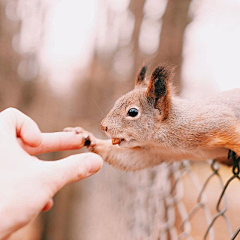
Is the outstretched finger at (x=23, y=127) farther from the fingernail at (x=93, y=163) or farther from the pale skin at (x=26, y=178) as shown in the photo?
the fingernail at (x=93, y=163)

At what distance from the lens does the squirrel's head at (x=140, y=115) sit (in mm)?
843

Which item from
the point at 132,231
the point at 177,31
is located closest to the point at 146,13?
the point at 177,31

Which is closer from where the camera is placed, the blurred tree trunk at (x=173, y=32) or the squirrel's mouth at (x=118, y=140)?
the squirrel's mouth at (x=118, y=140)

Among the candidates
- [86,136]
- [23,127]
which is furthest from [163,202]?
[23,127]

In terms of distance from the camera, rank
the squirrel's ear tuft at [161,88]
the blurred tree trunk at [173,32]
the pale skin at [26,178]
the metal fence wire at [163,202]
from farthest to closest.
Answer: the blurred tree trunk at [173,32] < the metal fence wire at [163,202] < the squirrel's ear tuft at [161,88] < the pale skin at [26,178]

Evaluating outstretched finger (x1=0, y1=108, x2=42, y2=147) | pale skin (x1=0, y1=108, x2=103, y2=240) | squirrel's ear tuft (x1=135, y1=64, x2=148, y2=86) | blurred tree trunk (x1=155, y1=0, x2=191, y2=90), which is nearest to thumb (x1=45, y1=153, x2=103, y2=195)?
pale skin (x1=0, y1=108, x2=103, y2=240)

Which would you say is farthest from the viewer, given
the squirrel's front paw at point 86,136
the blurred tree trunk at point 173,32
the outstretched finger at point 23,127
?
the blurred tree trunk at point 173,32

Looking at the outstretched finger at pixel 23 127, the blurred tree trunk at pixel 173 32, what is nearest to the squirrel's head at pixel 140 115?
the outstretched finger at pixel 23 127

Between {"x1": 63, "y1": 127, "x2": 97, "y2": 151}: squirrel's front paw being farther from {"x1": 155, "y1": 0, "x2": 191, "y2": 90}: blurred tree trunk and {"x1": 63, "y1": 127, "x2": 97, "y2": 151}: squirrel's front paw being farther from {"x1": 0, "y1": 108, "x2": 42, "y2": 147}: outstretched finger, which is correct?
{"x1": 155, "y1": 0, "x2": 191, "y2": 90}: blurred tree trunk

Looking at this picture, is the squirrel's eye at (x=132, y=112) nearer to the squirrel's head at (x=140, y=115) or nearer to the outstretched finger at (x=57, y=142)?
the squirrel's head at (x=140, y=115)

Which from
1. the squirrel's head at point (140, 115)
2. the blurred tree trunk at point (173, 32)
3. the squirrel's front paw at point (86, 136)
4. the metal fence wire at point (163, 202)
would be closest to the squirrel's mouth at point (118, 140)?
the squirrel's head at point (140, 115)

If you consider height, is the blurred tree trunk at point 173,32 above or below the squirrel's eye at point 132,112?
above

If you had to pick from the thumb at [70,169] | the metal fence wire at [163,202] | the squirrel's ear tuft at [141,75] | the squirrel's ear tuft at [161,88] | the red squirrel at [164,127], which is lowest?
the metal fence wire at [163,202]

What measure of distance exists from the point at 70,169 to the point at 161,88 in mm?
402
